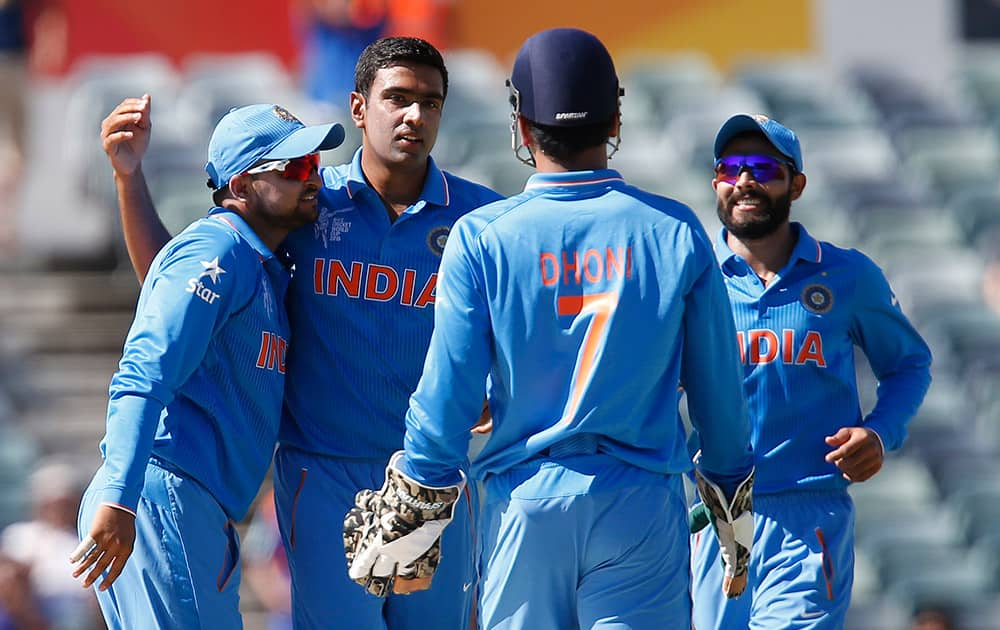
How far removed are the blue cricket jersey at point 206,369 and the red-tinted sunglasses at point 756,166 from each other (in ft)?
4.95

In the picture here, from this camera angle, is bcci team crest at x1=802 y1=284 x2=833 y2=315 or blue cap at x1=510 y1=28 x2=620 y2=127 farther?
bcci team crest at x1=802 y1=284 x2=833 y2=315

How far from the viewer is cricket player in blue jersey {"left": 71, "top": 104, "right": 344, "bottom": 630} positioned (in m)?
4.73

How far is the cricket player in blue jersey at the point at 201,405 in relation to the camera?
473cm

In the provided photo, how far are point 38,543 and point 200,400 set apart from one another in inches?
195

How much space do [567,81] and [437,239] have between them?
44.0 inches

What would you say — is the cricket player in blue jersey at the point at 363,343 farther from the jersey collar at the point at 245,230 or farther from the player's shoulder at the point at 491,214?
the player's shoulder at the point at 491,214

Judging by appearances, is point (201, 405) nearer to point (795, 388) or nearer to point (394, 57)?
point (394, 57)

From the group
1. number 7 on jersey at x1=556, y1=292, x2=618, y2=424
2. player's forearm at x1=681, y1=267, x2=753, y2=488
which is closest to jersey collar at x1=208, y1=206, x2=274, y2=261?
number 7 on jersey at x1=556, y1=292, x2=618, y2=424

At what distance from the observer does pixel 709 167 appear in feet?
43.2

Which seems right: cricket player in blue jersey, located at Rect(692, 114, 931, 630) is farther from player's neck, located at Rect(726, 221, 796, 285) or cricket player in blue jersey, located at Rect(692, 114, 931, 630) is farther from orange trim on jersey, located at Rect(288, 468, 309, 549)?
orange trim on jersey, located at Rect(288, 468, 309, 549)

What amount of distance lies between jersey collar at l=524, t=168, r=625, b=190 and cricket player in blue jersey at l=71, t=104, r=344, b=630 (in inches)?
38.6

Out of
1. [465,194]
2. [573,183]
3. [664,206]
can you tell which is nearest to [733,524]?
[664,206]

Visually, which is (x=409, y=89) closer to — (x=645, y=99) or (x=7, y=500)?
(x=7, y=500)

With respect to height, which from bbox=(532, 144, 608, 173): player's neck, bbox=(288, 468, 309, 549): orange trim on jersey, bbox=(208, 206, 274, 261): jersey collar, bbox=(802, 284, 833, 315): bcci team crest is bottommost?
bbox=(288, 468, 309, 549): orange trim on jersey
